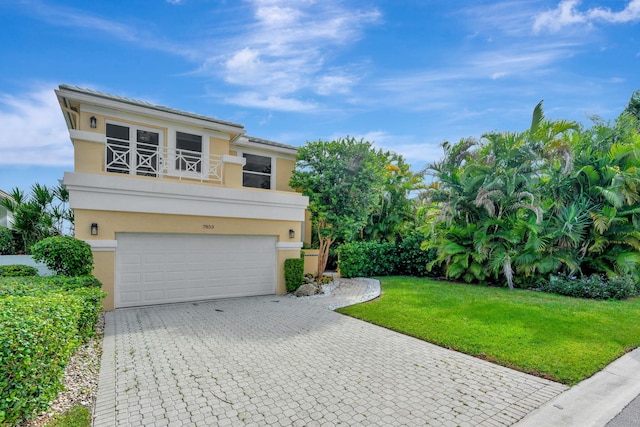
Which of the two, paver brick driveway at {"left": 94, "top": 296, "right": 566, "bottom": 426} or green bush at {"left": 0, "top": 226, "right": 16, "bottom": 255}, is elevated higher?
green bush at {"left": 0, "top": 226, "right": 16, "bottom": 255}

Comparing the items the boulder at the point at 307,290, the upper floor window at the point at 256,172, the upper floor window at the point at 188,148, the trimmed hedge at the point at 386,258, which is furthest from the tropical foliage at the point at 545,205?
the upper floor window at the point at 188,148

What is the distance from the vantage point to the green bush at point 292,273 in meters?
11.7

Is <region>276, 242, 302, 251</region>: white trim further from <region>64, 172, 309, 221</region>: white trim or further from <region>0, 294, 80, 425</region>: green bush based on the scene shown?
<region>0, 294, 80, 425</region>: green bush

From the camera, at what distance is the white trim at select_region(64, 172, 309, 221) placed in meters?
8.73

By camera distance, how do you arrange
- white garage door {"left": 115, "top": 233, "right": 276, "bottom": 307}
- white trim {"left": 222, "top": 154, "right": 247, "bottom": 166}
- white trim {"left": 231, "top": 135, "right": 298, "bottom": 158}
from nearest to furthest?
white garage door {"left": 115, "top": 233, "right": 276, "bottom": 307}
white trim {"left": 222, "top": 154, "right": 247, "bottom": 166}
white trim {"left": 231, "top": 135, "right": 298, "bottom": 158}

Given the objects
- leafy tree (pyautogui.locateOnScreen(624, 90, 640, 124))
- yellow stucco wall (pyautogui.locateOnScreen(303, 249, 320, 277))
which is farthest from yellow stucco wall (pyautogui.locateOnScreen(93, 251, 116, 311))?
leafy tree (pyautogui.locateOnScreen(624, 90, 640, 124))

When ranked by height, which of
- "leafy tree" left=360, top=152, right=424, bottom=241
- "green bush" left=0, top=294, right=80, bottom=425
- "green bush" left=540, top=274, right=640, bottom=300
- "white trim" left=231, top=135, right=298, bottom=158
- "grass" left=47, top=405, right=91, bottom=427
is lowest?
"grass" left=47, top=405, right=91, bottom=427

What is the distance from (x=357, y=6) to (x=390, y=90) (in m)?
3.38

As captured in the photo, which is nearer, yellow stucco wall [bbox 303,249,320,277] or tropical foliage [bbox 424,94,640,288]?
tropical foliage [bbox 424,94,640,288]

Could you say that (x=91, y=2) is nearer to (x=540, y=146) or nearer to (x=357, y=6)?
(x=357, y=6)

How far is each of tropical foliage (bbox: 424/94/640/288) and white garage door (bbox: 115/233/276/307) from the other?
726cm

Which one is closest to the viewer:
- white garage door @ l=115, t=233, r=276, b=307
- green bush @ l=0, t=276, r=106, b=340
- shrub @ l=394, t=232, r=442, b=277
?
green bush @ l=0, t=276, r=106, b=340

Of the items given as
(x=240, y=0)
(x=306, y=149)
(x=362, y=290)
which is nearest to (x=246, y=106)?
(x=306, y=149)

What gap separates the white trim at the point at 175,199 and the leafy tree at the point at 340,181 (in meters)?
0.83
